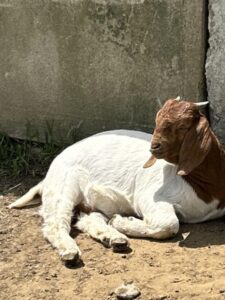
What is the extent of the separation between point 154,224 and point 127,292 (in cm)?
84

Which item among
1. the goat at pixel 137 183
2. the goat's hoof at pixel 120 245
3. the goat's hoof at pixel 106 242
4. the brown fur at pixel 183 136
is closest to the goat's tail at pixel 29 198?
the goat at pixel 137 183

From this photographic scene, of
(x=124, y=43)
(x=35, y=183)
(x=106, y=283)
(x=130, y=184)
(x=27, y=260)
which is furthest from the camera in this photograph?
(x=35, y=183)

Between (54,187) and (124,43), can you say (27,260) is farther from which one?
(124,43)

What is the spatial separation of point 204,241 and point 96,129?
65.9 inches

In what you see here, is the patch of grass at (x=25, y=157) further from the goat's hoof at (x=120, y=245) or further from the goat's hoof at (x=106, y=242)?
the goat's hoof at (x=120, y=245)

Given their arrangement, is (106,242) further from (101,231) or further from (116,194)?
(116,194)

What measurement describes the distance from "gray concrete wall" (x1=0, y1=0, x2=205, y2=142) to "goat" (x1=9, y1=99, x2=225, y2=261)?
0.49 metres

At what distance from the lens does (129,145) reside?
5.82 meters

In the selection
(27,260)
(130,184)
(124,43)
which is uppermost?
(124,43)

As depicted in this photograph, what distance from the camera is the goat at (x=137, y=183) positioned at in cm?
532

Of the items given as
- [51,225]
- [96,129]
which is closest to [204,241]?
[51,225]

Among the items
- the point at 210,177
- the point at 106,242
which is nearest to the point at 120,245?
the point at 106,242

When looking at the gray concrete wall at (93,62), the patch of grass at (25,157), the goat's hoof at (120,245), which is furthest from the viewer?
the patch of grass at (25,157)

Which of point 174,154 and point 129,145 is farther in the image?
point 129,145
